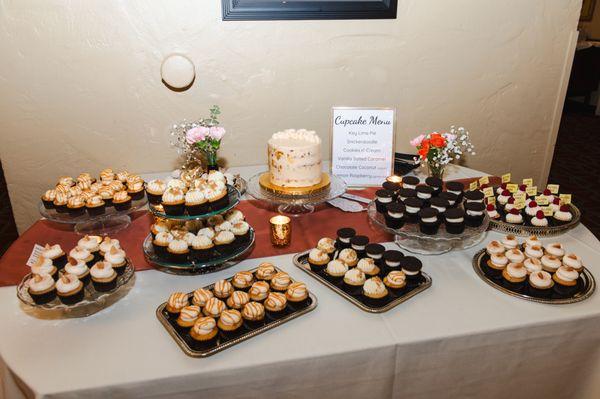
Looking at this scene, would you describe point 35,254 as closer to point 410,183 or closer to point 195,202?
point 195,202

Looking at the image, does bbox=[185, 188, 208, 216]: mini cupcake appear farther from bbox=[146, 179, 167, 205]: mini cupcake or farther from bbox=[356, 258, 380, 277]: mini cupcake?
bbox=[356, 258, 380, 277]: mini cupcake

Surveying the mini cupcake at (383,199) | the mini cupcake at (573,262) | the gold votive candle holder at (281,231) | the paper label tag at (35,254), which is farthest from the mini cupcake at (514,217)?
the paper label tag at (35,254)

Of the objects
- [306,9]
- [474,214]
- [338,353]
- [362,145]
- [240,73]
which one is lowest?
[338,353]

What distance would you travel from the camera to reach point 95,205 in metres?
1.71

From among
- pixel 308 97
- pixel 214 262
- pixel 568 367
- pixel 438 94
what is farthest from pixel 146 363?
pixel 438 94

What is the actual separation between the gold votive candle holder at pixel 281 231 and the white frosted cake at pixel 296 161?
25cm

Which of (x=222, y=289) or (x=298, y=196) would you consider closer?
(x=222, y=289)

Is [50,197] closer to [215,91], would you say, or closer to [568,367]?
[215,91]

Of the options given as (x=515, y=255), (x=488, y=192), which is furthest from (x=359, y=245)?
(x=488, y=192)

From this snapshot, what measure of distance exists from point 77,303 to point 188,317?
1.07 feet

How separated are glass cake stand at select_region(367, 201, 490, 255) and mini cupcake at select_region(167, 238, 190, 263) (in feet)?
2.24

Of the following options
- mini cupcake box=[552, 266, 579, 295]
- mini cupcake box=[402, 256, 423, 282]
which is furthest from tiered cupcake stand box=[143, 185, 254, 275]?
mini cupcake box=[552, 266, 579, 295]

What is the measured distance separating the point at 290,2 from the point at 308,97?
1.65 feet

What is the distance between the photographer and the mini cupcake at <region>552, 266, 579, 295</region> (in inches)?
54.8
